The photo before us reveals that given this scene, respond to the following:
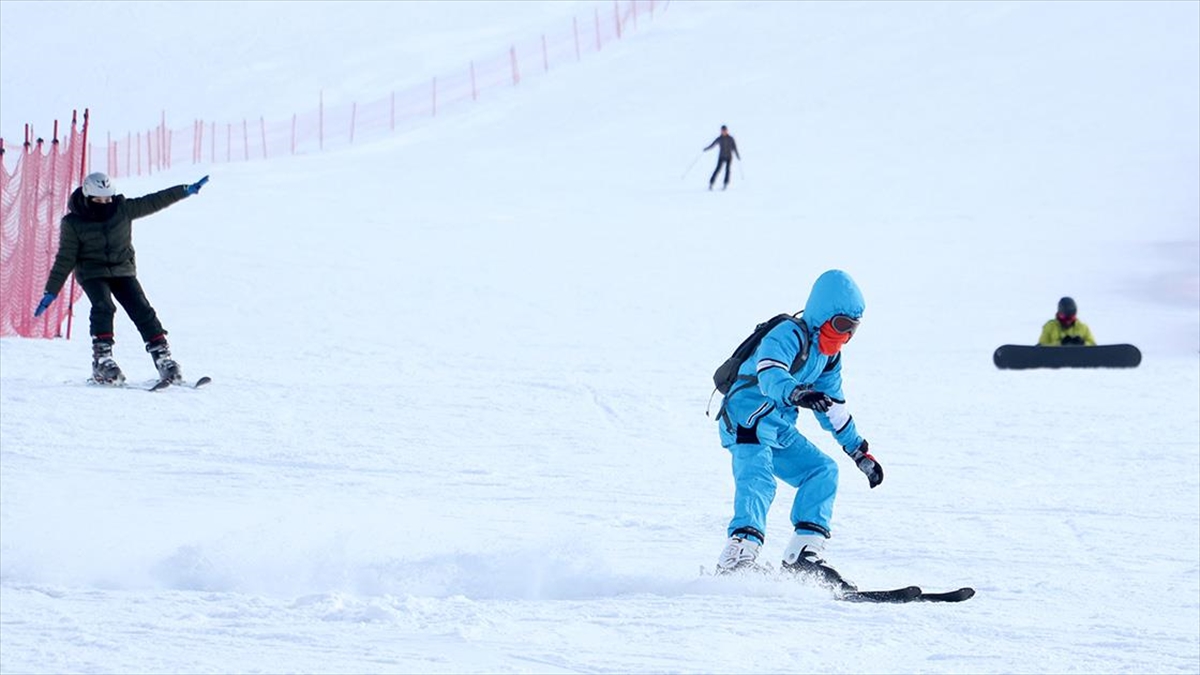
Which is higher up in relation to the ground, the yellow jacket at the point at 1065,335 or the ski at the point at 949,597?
the yellow jacket at the point at 1065,335

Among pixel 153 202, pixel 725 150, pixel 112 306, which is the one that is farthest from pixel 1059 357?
pixel 725 150

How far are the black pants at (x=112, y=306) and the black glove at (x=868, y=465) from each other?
5.32m

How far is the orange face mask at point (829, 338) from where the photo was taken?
5.13m

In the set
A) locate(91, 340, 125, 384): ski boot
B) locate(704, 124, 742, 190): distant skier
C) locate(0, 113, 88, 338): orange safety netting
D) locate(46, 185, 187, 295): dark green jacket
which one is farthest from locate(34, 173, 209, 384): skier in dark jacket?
locate(704, 124, 742, 190): distant skier

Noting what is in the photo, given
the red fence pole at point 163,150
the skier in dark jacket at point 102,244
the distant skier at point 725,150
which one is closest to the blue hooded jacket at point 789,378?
the skier in dark jacket at point 102,244

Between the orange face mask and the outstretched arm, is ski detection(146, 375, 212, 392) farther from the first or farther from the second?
the orange face mask

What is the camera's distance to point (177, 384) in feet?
31.9

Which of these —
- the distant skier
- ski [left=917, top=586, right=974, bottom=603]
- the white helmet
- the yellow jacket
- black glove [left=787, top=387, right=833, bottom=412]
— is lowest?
ski [left=917, top=586, right=974, bottom=603]

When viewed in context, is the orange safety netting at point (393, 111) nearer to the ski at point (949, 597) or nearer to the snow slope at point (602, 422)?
the snow slope at point (602, 422)

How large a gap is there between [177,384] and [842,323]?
5725 millimetres

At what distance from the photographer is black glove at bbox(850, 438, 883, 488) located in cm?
505

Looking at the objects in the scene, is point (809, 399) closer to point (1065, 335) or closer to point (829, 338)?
point (829, 338)

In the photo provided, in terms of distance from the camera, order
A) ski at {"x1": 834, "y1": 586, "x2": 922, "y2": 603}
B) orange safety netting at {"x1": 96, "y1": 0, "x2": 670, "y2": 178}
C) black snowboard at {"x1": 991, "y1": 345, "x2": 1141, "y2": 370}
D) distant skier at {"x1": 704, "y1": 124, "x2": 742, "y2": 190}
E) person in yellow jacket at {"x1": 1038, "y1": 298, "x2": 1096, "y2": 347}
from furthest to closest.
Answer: orange safety netting at {"x1": 96, "y1": 0, "x2": 670, "y2": 178} < distant skier at {"x1": 704, "y1": 124, "x2": 742, "y2": 190} < person in yellow jacket at {"x1": 1038, "y1": 298, "x2": 1096, "y2": 347} < black snowboard at {"x1": 991, "y1": 345, "x2": 1141, "y2": 370} < ski at {"x1": 834, "y1": 586, "x2": 922, "y2": 603}

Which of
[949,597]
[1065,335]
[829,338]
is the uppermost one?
[1065,335]
